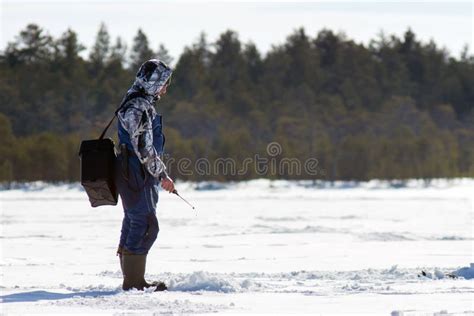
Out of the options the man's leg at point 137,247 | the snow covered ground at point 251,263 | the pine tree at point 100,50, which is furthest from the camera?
the pine tree at point 100,50

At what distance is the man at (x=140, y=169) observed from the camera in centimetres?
599

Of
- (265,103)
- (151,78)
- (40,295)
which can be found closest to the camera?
(40,295)

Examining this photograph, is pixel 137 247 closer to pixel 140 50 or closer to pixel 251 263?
pixel 251 263

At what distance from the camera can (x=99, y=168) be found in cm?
598

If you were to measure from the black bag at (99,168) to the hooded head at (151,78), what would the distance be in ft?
0.47

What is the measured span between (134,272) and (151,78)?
1.21 meters

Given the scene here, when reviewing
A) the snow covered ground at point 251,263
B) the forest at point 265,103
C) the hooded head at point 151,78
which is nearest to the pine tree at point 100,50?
the forest at point 265,103

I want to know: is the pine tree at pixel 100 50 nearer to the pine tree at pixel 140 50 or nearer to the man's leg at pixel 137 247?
the pine tree at pixel 140 50

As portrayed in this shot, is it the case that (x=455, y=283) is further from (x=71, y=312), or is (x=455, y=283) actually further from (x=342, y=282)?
(x=71, y=312)

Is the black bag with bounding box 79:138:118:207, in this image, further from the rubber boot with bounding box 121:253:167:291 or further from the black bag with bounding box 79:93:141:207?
the rubber boot with bounding box 121:253:167:291

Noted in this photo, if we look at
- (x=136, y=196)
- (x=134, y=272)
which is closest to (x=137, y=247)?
(x=134, y=272)

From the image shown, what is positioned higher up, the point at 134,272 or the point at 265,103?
the point at 265,103

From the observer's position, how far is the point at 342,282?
21.4ft

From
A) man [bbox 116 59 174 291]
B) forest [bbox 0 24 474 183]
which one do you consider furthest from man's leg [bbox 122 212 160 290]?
forest [bbox 0 24 474 183]
